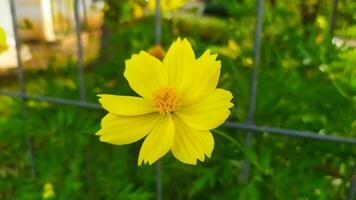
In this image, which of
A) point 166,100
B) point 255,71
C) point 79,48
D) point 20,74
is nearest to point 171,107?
point 166,100

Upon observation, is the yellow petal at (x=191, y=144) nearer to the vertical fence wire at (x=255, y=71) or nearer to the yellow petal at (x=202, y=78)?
the yellow petal at (x=202, y=78)

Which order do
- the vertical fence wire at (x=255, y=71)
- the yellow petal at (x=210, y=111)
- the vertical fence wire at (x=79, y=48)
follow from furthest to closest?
the vertical fence wire at (x=79, y=48) < the vertical fence wire at (x=255, y=71) < the yellow petal at (x=210, y=111)

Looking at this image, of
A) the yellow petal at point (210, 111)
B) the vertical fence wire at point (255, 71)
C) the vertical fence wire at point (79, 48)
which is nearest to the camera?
the yellow petal at point (210, 111)

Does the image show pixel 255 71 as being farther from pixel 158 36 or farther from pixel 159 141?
pixel 159 141

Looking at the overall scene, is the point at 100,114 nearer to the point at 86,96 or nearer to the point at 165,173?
the point at 86,96

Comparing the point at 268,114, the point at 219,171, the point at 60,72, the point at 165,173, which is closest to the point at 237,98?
the point at 268,114

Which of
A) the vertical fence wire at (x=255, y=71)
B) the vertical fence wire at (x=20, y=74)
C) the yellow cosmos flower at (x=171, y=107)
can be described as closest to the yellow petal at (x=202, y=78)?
the yellow cosmos flower at (x=171, y=107)
